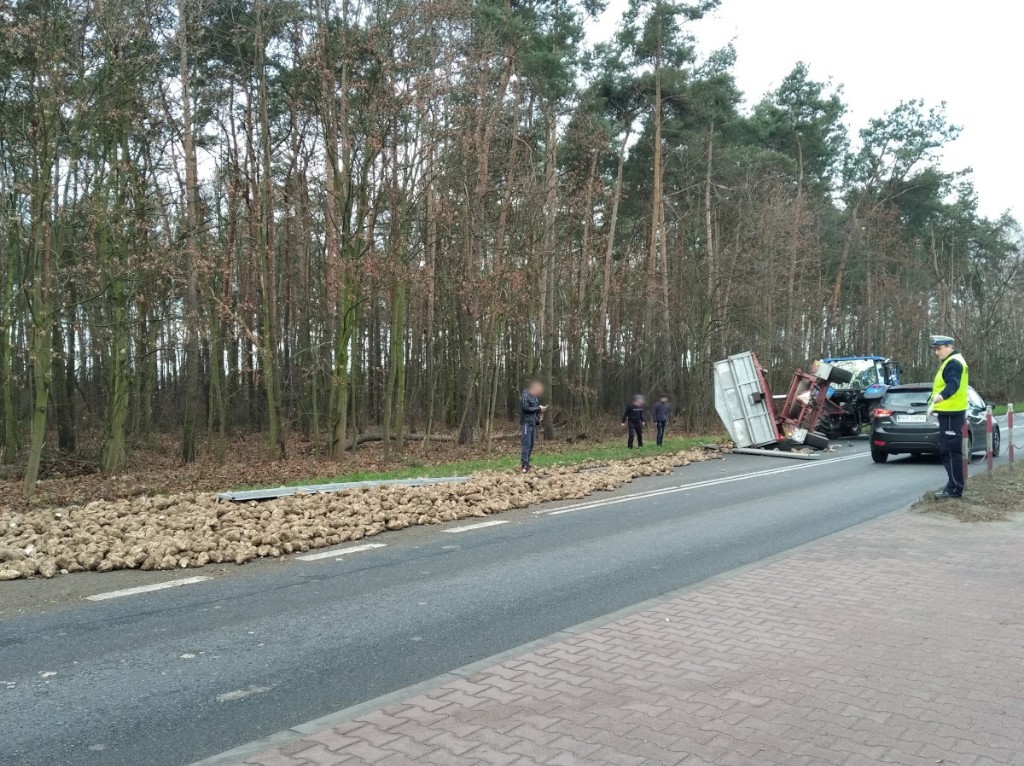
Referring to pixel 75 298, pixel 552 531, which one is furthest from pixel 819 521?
pixel 75 298

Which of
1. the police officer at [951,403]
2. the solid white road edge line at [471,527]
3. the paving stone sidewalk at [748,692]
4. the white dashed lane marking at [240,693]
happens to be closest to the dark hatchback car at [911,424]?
the police officer at [951,403]

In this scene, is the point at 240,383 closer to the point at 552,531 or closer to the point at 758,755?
the point at 552,531

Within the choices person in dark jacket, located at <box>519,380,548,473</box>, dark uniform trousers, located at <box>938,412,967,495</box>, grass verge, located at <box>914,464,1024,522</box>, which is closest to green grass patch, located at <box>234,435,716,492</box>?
person in dark jacket, located at <box>519,380,548,473</box>

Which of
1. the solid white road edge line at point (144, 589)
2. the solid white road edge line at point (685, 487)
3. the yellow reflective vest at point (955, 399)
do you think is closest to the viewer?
the solid white road edge line at point (144, 589)

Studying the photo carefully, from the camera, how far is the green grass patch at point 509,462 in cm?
1581

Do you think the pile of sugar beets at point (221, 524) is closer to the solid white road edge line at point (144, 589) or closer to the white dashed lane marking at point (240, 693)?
the solid white road edge line at point (144, 589)

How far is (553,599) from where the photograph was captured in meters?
6.62

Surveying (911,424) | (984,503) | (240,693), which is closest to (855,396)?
(911,424)

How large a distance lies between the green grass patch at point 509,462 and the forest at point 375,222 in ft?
6.80

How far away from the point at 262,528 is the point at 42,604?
2733mm

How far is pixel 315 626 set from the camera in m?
5.88

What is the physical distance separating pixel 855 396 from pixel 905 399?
27.0ft

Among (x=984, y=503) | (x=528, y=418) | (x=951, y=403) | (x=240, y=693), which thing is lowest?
(x=240, y=693)

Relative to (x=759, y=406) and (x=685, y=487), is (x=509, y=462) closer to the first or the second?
(x=685, y=487)
